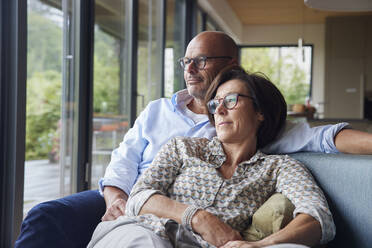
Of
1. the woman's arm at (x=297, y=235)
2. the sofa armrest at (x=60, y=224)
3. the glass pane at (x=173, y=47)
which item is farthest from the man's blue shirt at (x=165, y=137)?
the glass pane at (x=173, y=47)

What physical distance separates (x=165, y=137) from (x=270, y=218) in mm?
754

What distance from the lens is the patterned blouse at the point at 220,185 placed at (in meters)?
1.49

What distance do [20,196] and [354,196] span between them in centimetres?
175

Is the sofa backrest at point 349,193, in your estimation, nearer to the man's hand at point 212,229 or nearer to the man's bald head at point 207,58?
the man's hand at point 212,229

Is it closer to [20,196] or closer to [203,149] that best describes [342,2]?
[203,149]

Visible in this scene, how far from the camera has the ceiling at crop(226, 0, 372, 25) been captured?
855 centimetres

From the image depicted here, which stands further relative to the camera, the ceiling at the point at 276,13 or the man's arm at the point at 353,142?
the ceiling at the point at 276,13

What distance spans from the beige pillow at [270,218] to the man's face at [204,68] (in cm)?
78

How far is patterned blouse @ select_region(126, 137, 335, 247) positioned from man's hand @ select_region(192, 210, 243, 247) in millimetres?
26

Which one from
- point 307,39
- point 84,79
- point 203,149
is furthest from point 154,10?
point 307,39

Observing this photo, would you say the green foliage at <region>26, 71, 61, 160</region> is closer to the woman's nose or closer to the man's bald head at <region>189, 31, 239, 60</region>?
the man's bald head at <region>189, 31, 239, 60</region>

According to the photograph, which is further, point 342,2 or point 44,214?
point 342,2

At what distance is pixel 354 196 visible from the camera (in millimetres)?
1539

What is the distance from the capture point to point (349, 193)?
156cm
